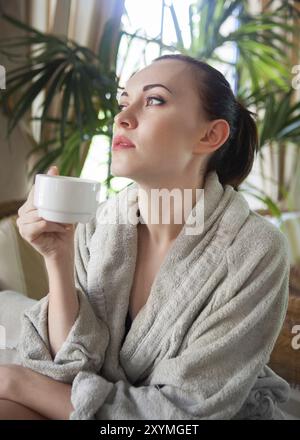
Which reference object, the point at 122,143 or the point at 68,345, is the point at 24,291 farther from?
the point at 122,143

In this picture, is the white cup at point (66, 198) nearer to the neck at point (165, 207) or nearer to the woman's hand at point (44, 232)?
the woman's hand at point (44, 232)

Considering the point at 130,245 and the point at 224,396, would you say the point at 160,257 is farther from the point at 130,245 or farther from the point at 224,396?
the point at 224,396

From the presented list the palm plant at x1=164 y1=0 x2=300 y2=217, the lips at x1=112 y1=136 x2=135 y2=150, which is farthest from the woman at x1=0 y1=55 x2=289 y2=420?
the palm plant at x1=164 y1=0 x2=300 y2=217

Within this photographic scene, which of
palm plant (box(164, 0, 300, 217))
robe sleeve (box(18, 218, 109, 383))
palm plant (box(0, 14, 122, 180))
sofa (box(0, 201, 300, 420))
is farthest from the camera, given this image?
palm plant (box(164, 0, 300, 217))

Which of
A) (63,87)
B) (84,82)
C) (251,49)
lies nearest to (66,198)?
(84,82)

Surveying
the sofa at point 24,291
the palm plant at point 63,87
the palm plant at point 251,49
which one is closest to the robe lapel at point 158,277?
the sofa at point 24,291

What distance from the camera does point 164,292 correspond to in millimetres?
747

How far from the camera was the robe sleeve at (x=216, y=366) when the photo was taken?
645mm

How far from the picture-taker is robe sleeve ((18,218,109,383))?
2.31ft

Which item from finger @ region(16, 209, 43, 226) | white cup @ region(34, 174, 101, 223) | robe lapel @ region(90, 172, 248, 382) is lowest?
robe lapel @ region(90, 172, 248, 382)

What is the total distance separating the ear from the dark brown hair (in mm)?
13

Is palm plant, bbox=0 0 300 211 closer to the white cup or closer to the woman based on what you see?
the woman

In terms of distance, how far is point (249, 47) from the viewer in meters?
1.82
